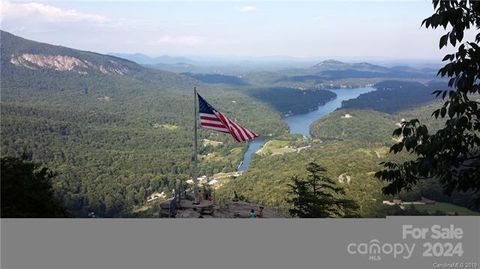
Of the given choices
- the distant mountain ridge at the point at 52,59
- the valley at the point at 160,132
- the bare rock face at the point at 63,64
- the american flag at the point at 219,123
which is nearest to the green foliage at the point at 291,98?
the valley at the point at 160,132

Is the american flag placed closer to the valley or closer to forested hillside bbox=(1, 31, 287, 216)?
the valley

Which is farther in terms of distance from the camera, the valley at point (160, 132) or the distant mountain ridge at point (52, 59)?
the distant mountain ridge at point (52, 59)

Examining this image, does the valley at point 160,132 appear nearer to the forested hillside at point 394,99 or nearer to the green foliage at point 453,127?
the forested hillside at point 394,99

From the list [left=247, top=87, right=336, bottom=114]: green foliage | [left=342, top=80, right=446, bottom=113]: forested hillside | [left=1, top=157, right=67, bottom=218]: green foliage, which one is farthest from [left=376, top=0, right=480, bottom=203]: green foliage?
[left=247, top=87, right=336, bottom=114]: green foliage

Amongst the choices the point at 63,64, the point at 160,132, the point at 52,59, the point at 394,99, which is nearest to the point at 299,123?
the point at 160,132

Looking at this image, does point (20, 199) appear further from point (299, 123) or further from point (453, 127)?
point (299, 123)

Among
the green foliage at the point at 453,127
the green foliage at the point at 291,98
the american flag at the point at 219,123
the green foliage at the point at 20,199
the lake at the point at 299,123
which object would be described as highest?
the green foliage at the point at 453,127
